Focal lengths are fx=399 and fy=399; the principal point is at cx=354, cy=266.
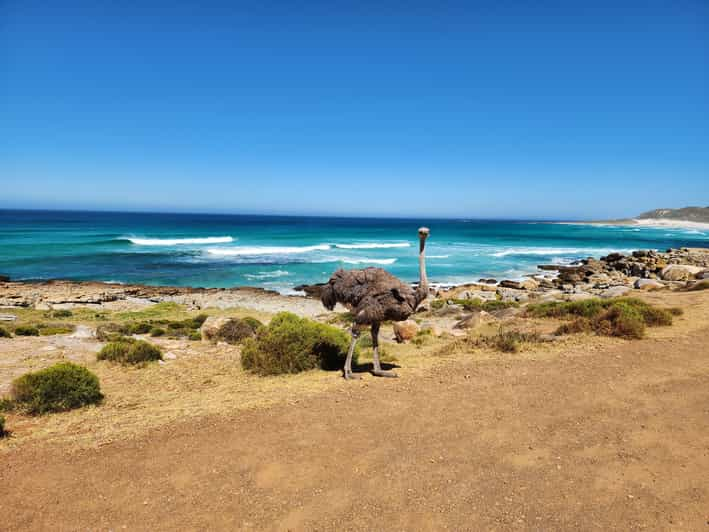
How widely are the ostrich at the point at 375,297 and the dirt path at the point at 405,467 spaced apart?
1.28 m

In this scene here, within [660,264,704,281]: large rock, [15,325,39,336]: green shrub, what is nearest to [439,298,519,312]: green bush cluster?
[660,264,704,281]: large rock

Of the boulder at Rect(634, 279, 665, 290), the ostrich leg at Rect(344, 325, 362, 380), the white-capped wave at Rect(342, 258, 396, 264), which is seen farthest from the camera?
the white-capped wave at Rect(342, 258, 396, 264)

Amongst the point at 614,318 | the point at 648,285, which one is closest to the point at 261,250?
the point at 648,285

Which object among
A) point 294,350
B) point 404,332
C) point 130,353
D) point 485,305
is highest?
point 294,350

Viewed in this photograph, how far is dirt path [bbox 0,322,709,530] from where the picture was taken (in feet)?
13.0

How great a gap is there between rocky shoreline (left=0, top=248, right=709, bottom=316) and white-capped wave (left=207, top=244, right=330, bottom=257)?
802 inches

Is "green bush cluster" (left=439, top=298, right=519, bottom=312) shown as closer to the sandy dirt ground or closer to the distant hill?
the sandy dirt ground

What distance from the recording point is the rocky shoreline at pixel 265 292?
843 inches

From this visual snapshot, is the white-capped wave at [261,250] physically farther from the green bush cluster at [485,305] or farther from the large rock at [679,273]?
the large rock at [679,273]

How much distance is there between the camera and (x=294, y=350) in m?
8.48

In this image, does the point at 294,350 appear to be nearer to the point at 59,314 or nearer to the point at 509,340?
the point at 509,340

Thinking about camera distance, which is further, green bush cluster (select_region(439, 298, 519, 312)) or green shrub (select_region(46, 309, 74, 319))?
green bush cluster (select_region(439, 298, 519, 312))

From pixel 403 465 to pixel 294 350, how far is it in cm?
417

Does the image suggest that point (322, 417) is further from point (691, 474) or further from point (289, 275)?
point (289, 275)
